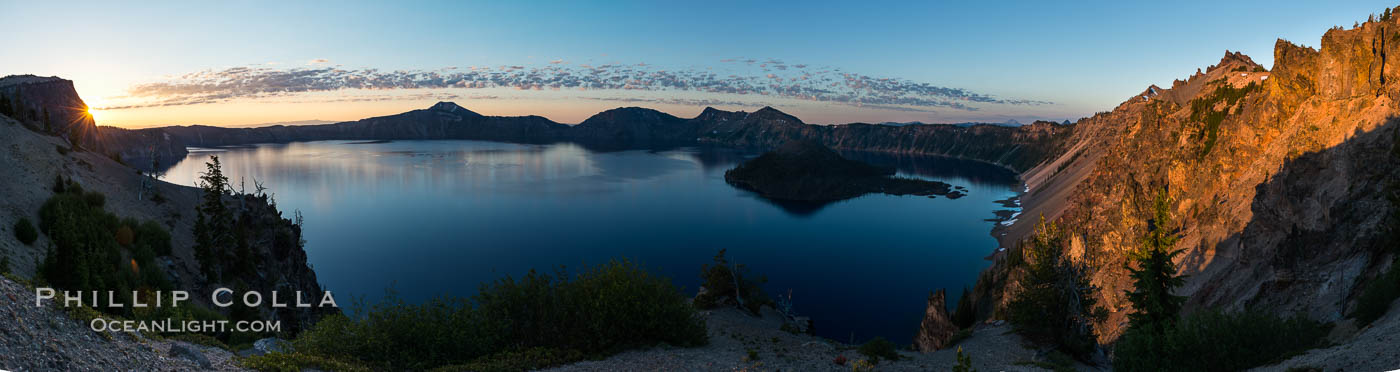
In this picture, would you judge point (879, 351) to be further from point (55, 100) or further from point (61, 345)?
point (55, 100)

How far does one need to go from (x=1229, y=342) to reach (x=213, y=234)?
66683 millimetres

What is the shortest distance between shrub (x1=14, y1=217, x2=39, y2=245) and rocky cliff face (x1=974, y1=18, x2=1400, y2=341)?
66699mm

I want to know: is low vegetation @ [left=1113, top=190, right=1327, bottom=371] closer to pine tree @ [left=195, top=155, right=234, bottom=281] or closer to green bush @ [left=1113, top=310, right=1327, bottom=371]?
green bush @ [left=1113, top=310, right=1327, bottom=371]

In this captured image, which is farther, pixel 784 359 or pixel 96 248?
pixel 96 248

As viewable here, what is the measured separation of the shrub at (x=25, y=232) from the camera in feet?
103

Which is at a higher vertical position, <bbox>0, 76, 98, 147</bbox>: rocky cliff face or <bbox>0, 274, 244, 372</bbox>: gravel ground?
<bbox>0, 76, 98, 147</bbox>: rocky cliff face

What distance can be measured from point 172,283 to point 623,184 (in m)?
145

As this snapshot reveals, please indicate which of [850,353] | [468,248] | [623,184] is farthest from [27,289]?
[623,184]

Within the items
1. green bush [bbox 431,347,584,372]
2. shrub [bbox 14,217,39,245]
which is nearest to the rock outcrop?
green bush [bbox 431,347,584,372]

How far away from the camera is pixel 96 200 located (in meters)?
43.7

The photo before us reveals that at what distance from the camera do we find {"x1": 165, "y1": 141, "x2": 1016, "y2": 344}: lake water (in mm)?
78688

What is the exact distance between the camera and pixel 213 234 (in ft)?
155

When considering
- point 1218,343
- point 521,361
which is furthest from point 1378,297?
point 521,361

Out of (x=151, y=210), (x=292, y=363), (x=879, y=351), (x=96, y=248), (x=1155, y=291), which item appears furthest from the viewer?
(x=151, y=210)
